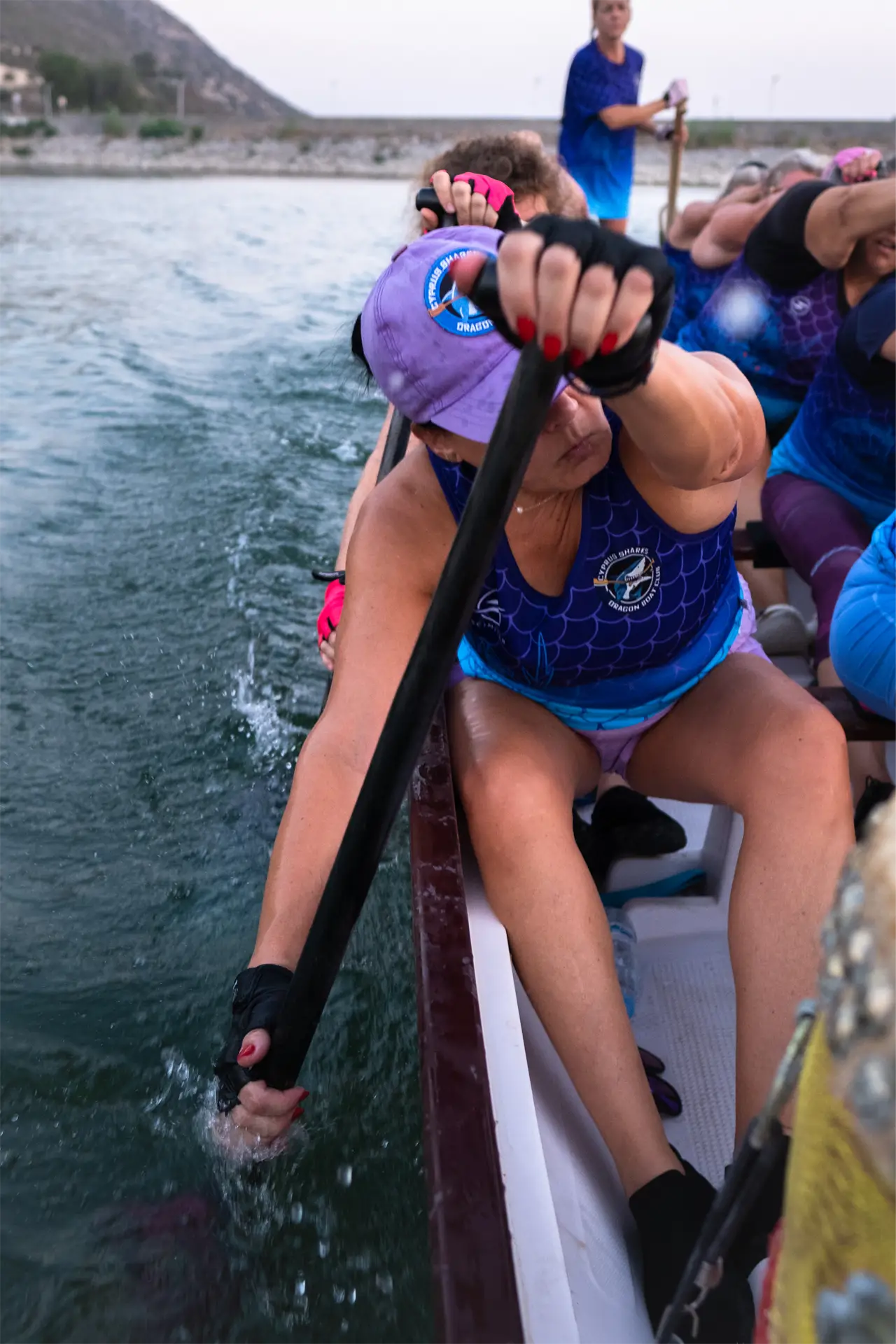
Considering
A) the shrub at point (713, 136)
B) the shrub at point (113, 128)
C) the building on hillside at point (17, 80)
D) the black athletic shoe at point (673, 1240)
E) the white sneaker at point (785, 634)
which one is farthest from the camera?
the building on hillside at point (17, 80)

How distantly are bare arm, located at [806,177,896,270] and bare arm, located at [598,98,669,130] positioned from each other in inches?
112

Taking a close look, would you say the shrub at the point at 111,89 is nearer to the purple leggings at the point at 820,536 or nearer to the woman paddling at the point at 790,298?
the woman paddling at the point at 790,298

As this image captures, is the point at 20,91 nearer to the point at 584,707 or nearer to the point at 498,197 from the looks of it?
the point at 498,197

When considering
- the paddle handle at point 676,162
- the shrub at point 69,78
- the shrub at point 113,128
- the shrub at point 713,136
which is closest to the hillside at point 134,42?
the shrub at point 69,78

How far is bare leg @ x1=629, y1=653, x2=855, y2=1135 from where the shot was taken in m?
1.15

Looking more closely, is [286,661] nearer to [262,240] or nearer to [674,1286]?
[674,1286]

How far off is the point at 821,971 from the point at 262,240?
14.1 metres

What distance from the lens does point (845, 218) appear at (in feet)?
7.66

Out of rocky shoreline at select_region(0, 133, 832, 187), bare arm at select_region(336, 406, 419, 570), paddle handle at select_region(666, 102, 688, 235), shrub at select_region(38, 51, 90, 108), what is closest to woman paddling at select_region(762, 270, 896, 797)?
bare arm at select_region(336, 406, 419, 570)

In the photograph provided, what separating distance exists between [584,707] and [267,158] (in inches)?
1881

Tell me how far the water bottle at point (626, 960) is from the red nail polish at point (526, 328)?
3.57 feet

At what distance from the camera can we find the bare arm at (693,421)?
3.42ft

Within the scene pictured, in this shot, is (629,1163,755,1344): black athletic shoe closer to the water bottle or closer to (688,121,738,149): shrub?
the water bottle

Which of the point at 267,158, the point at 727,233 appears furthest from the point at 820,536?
the point at 267,158
